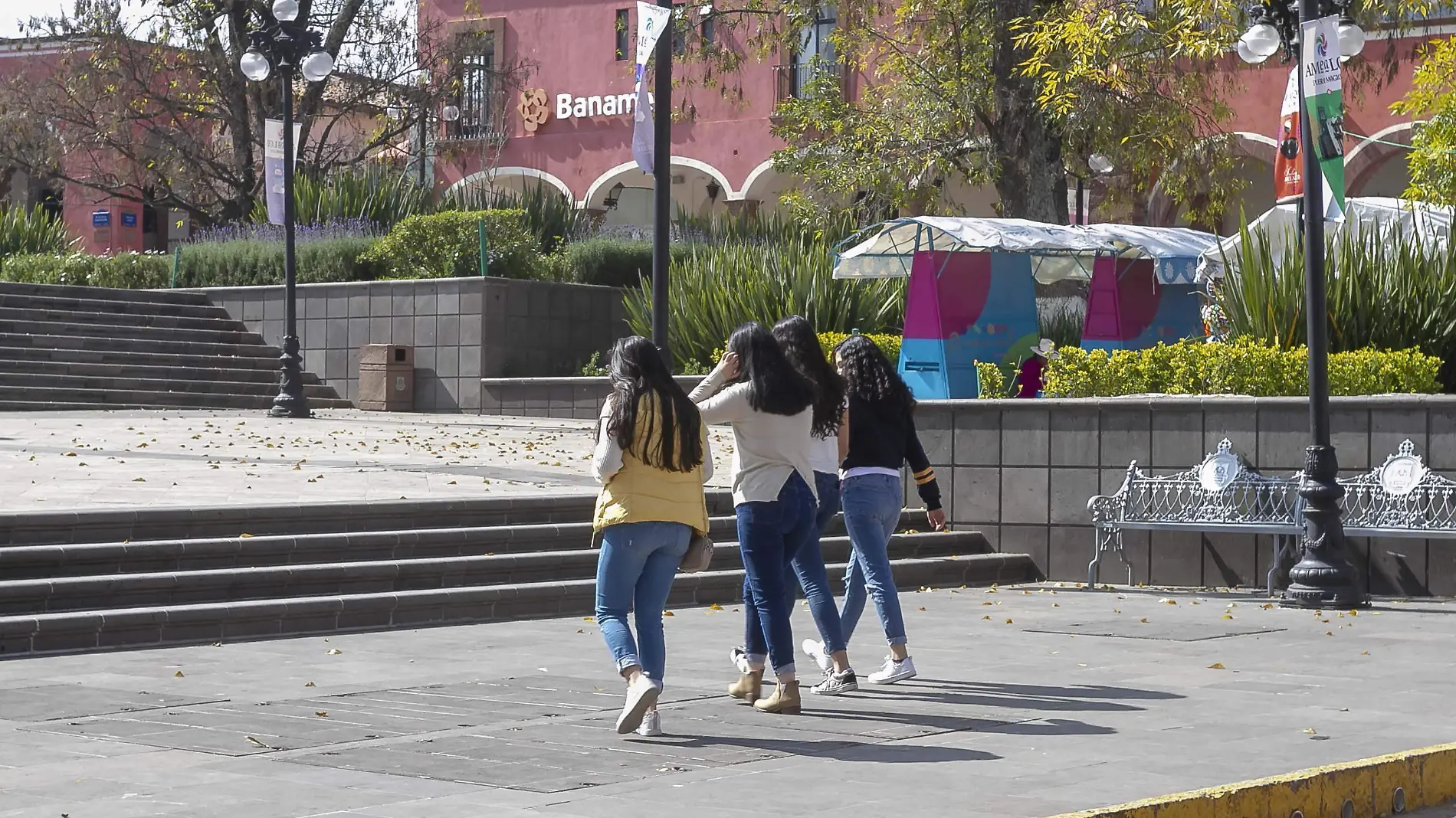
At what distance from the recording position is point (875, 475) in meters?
8.84

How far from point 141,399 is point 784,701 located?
17.9 m

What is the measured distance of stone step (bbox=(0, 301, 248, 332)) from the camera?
25562 millimetres

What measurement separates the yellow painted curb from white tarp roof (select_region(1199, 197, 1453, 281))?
A: 10.3 meters

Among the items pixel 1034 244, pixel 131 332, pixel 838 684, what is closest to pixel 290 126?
pixel 131 332

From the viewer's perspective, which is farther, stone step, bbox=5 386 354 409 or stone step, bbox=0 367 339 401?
stone step, bbox=0 367 339 401

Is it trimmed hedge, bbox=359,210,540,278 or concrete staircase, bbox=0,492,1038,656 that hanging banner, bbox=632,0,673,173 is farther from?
trimmed hedge, bbox=359,210,540,278

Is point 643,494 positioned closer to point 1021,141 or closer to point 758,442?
point 758,442

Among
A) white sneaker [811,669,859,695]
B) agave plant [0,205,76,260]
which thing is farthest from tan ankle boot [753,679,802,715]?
agave plant [0,205,76,260]

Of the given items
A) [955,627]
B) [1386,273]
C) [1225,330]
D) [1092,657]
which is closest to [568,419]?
[1225,330]

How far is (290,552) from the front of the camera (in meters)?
11.7

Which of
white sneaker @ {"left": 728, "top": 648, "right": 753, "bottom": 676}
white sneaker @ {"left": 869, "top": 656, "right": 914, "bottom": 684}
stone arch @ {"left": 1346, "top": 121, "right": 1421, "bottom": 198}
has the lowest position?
white sneaker @ {"left": 869, "top": 656, "right": 914, "bottom": 684}

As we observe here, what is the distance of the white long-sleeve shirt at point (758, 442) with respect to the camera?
7.95m

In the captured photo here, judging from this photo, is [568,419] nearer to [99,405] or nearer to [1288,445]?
[99,405]

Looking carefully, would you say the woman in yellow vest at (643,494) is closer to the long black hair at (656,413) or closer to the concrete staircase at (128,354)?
the long black hair at (656,413)
